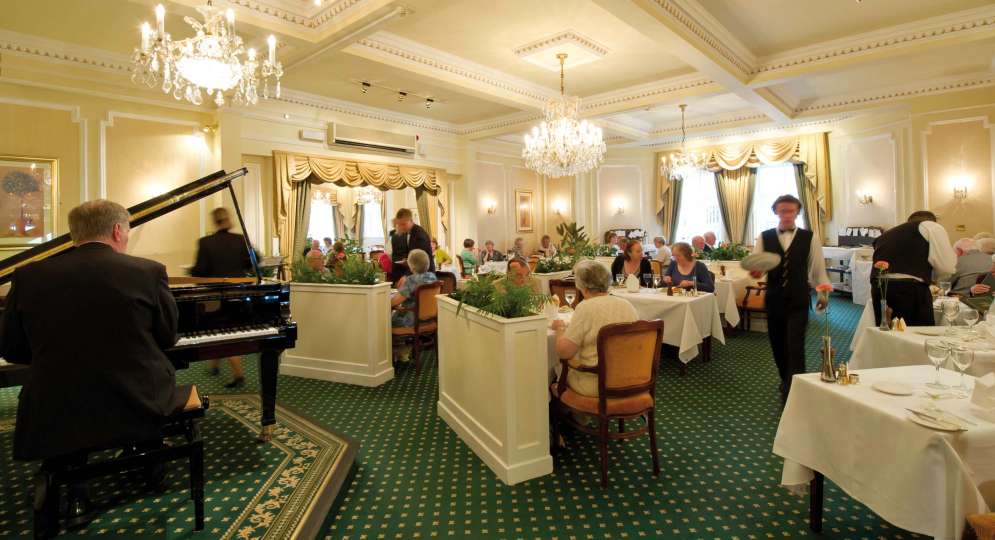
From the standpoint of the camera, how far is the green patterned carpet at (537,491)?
259 centimetres

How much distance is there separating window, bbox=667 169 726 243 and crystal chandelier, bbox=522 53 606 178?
6720 millimetres

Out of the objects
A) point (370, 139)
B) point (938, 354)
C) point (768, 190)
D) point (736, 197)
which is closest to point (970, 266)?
point (938, 354)

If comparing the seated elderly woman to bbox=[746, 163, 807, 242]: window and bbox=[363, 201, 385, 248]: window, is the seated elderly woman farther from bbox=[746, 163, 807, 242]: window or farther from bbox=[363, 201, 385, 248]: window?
bbox=[363, 201, 385, 248]: window

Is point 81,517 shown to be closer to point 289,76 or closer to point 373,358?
point 373,358

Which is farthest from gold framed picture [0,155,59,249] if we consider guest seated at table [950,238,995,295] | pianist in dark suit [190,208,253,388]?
guest seated at table [950,238,995,295]

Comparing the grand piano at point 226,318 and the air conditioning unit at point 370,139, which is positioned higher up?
the air conditioning unit at point 370,139

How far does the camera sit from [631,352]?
9.83 ft

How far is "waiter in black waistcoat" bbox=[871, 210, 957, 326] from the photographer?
388 cm

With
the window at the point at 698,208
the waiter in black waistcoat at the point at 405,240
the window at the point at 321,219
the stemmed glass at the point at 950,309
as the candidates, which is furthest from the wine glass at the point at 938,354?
the window at the point at 321,219

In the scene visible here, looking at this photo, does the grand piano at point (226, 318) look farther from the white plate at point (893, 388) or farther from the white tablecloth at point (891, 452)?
the white plate at point (893, 388)

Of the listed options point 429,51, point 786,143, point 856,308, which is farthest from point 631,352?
point 786,143

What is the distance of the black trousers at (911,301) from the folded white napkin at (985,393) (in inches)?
92.2

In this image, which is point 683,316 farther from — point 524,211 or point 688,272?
point 524,211

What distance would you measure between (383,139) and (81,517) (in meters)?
7.73
